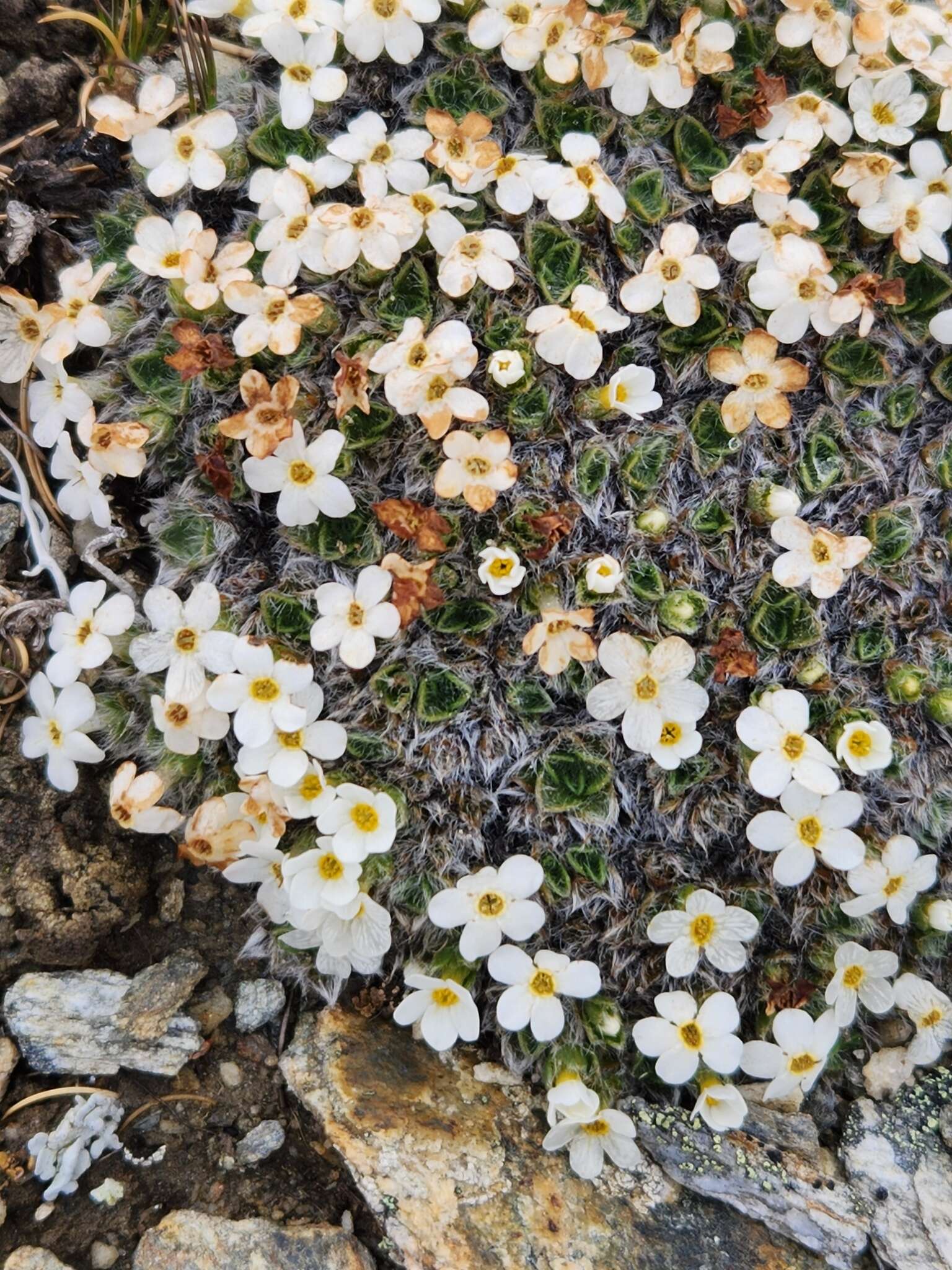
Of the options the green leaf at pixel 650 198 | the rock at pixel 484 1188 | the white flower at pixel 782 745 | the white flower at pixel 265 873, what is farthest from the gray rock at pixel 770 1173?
the green leaf at pixel 650 198

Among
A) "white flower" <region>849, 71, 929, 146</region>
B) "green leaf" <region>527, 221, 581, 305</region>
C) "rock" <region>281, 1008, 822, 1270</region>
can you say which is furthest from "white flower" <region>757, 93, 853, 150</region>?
"rock" <region>281, 1008, 822, 1270</region>

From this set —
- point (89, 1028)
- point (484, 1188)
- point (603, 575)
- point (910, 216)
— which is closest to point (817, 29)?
point (910, 216)

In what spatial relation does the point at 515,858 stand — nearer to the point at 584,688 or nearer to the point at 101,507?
the point at 584,688

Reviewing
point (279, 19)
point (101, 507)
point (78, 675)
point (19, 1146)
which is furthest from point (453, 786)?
point (279, 19)

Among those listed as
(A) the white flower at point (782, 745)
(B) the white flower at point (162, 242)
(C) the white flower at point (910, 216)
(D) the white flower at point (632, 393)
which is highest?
(C) the white flower at point (910, 216)

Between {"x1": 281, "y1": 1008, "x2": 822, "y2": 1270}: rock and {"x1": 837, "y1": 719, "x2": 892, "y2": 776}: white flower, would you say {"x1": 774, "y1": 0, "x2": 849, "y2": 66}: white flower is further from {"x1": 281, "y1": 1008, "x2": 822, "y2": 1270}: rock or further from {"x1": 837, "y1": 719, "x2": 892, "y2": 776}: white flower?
{"x1": 281, "y1": 1008, "x2": 822, "y2": 1270}: rock

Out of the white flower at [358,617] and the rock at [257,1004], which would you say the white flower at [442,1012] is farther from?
the white flower at [358,617]
